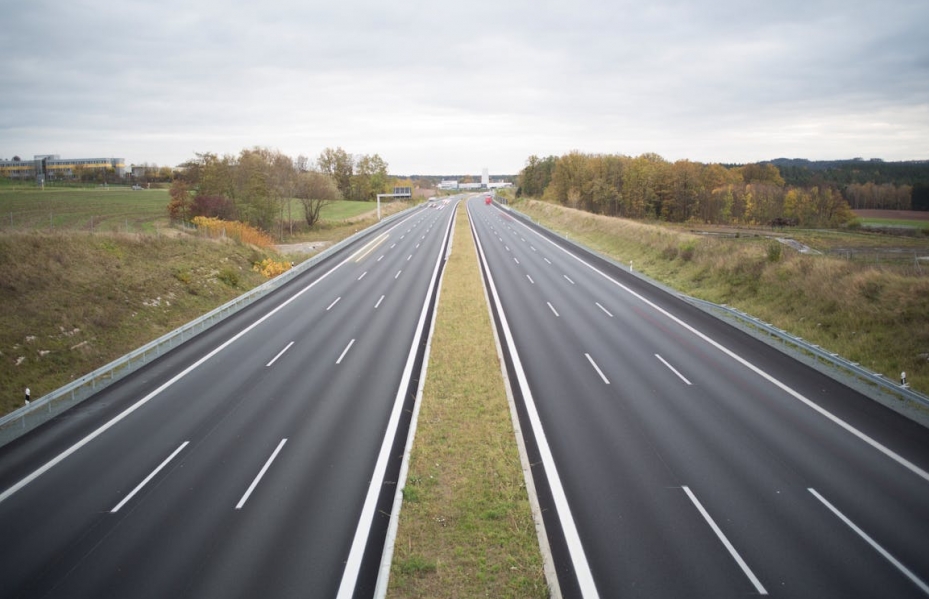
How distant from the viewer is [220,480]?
1072 centimetres

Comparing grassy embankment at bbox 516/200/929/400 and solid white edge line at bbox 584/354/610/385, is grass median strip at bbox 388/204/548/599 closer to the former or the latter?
solid white edge line at bbox 584/354/610/385

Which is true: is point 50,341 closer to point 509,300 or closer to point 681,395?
point 509,300

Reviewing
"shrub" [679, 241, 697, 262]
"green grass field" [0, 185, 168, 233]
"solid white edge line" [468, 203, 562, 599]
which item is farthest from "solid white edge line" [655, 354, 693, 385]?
"green grass field" [0, 185, 168, 233]

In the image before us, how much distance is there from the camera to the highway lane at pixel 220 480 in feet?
26.5

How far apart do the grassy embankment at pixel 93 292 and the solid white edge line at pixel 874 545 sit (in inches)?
798

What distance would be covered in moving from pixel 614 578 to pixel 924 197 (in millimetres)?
128707

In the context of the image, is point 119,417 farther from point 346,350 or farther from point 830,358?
point 830,358

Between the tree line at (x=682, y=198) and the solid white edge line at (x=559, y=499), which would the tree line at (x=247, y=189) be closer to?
the solid white edge line at (x=559, y=499)

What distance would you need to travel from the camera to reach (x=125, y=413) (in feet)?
46.6

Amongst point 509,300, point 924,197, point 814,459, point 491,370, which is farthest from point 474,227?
point 924,197

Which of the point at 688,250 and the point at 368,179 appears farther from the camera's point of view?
the point at 368,179

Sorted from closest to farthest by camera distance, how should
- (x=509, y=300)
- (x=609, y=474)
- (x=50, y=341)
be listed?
(x=609, y=474), (x=50, y=341), (x=509, y=300)

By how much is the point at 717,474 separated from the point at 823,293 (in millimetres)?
14900

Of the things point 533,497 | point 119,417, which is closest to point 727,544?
point 533,497
